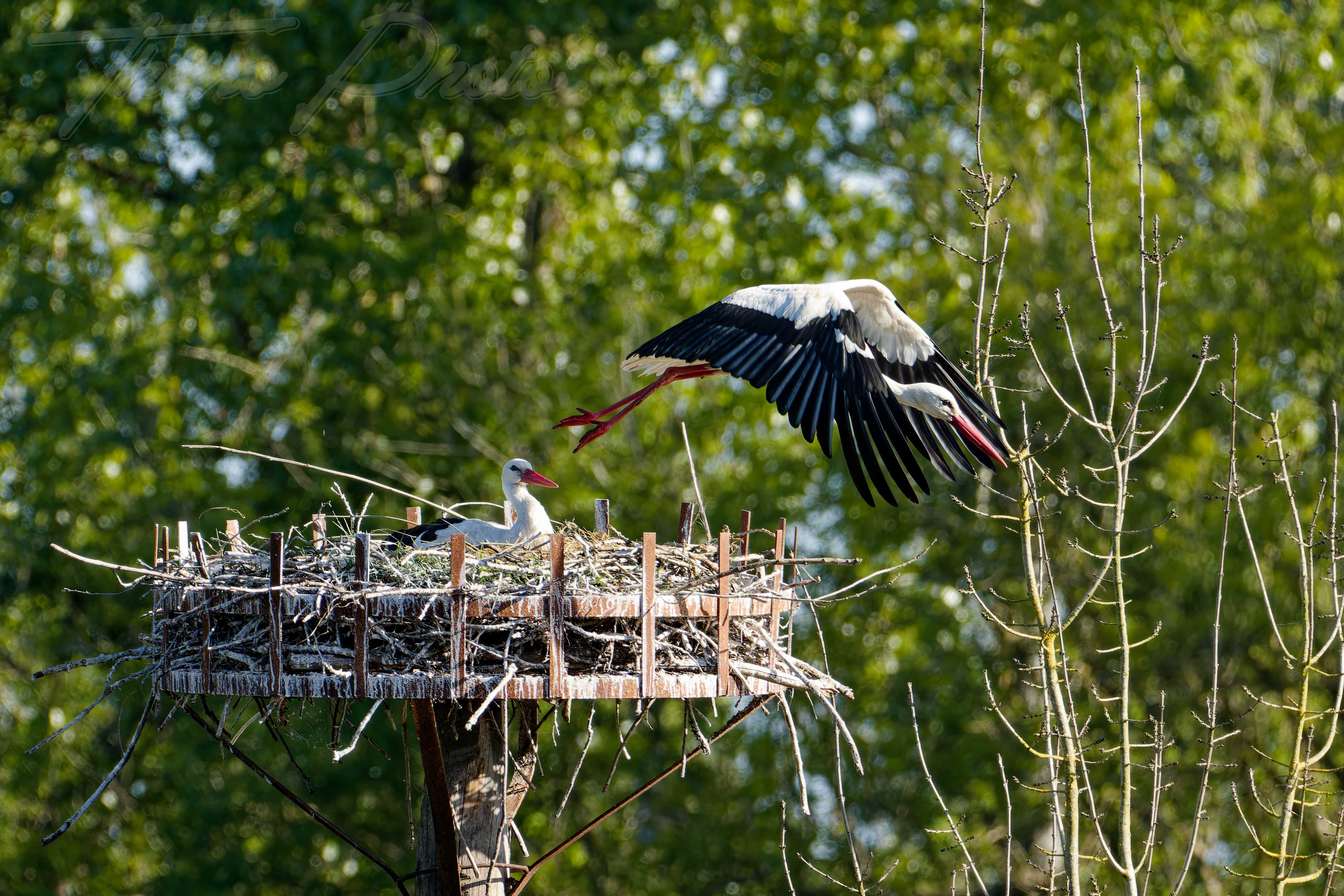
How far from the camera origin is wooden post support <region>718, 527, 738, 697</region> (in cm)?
362

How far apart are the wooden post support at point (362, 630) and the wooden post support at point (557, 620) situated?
0.43m

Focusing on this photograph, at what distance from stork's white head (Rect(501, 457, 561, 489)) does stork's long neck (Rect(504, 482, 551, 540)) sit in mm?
246

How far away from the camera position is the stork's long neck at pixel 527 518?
5.01 metres

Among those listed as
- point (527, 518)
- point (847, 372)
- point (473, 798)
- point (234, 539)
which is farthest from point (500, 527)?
point (847, 372)

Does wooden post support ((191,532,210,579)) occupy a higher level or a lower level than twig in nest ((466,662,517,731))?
higher

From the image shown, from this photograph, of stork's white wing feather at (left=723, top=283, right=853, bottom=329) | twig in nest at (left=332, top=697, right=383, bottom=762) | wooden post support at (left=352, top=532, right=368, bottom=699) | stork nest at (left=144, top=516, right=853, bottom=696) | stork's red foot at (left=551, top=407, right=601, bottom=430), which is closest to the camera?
twig in nest at (left=332, top=697, right=383, bottom=762)

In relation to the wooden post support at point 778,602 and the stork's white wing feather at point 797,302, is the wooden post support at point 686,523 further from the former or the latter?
the stork's white wing feather at point 797,302

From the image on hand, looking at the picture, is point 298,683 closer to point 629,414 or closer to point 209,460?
point 629,414

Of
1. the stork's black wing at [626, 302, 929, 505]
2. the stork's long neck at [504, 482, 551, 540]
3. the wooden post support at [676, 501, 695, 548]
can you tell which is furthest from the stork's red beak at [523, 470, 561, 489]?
the wooden post support at [676, 501, 695, 548]

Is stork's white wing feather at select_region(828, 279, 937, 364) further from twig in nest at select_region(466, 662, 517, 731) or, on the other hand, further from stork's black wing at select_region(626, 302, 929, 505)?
twig in nest at select_region(466, 662, 517, 731)

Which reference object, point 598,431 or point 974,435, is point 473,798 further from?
point 974,435

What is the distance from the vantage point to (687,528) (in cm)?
468

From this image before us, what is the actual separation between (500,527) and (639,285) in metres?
7.64

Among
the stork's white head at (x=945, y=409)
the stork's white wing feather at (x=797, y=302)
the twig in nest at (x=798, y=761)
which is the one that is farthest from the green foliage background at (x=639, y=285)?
the twig in nest at (x=798, y=761)
